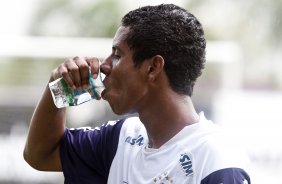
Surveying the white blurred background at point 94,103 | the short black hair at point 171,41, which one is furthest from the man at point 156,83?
the white blurred background at point 94,103

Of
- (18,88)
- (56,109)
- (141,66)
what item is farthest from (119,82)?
(18,88)

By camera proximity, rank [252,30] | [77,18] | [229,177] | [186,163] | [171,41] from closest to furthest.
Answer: [229,177]
[186,163]
[171,41]
[252,30]
[77,18]

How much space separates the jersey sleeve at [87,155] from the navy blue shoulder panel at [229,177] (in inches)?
24.7

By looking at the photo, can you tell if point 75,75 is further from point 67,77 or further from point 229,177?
point 229,177

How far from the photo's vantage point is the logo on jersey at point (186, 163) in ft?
11.0

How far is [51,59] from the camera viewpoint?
1050 centimetres

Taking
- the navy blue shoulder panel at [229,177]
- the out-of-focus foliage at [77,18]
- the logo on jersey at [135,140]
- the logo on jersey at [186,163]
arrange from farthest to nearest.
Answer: the out-of-focus foliage at [77,18] < the logo on jersey at [135,140] < the logo on jersey at [186,163] < the navy blue shoulder panel at [229,177]

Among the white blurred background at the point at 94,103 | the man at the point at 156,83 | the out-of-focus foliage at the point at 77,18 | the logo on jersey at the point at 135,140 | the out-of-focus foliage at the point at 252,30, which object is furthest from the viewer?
the out-of-focus foliage at the point at 77,18

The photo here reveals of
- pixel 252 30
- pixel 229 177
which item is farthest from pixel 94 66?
pixel 252 30

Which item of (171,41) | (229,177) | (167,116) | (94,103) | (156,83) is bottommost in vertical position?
(94,103)

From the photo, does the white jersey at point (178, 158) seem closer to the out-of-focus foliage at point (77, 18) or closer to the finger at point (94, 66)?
the finger at point (94, 66)

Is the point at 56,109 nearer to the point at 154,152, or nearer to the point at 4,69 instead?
the point at 154,152

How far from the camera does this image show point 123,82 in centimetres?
351

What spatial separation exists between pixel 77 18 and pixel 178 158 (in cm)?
1813
